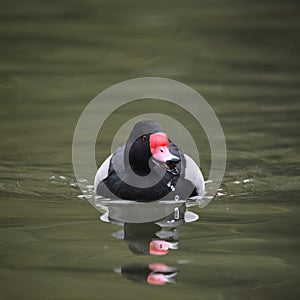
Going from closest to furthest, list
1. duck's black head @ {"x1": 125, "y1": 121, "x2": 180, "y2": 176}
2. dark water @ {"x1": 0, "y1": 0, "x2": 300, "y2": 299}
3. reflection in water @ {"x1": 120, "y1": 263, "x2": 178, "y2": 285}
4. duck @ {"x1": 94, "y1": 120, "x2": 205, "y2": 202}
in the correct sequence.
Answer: reflection in water @ {"x1": 120, "y1": 263, "x2": 178, "y2": 285} < dark water @ {"x1": 0, "y1": 0, "x2": 300, "y2": 299} < duck's black head @ {"x1": 125, "y1": 121, "x2": 180, "y2": 176} < duck @ {"x1": 94, "y1": 120, "x2": 205, "y2": 202}

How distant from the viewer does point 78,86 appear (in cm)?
1159

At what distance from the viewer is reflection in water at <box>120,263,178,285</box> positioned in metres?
5.58

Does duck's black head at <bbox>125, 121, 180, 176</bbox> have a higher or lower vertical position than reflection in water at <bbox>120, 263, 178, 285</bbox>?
higher

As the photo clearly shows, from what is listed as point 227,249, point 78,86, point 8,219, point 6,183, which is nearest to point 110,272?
point 227,249

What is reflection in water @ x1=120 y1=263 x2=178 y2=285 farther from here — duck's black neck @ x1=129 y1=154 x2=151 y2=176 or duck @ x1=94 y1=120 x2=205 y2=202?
duck's black neck @ x1=129 y1=154 x2=151 y2=176

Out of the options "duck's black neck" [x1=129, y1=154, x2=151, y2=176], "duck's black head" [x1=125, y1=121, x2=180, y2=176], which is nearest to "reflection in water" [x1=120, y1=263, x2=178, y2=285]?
"duck's black head" [x1=125, y1=121, x2=180, y2=176]

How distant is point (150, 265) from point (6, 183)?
2.61 m

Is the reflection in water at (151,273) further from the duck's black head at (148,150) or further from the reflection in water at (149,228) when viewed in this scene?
the duck's black head at (148,150)

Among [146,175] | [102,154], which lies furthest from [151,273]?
[102,154]

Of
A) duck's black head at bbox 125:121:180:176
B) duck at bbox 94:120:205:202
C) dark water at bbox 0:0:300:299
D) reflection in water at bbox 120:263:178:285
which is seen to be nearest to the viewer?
reflection in water at bbox 120:263:178:285

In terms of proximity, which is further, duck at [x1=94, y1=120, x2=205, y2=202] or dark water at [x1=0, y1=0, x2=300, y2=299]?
duck at [x1=94, y1=120, x2=205, y2=202]

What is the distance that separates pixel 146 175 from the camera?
25.3 ft

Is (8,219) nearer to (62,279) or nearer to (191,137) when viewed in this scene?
(62,279)

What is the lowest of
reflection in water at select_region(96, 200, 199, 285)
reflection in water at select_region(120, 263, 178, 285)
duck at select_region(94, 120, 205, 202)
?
reflection in water at select_region(120, 263, 178, 285)
